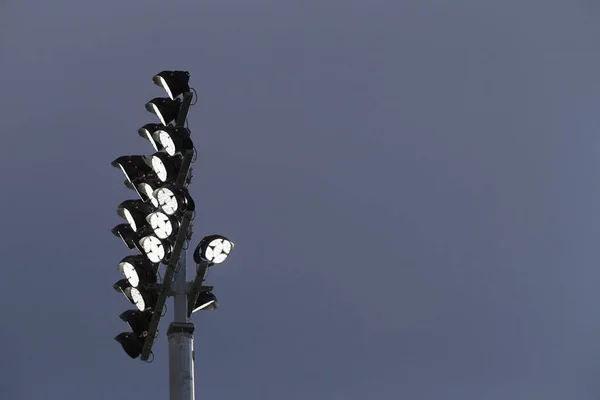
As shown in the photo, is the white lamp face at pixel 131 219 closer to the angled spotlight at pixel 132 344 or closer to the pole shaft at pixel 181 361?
the pole shaft at pixel 181 361

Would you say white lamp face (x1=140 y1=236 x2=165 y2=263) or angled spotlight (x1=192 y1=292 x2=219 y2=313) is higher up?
white lamp face (x1=140 y1=236 x2=165 y2=263)

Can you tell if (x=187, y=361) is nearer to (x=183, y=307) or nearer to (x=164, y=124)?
(x=183, y=307)

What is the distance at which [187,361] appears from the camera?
402 inches

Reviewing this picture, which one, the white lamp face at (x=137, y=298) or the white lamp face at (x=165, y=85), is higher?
the white lamp face at (x=165, y=85)

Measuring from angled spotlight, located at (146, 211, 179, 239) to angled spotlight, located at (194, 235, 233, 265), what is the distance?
0.41 meters

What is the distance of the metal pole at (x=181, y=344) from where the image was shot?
32.9ft

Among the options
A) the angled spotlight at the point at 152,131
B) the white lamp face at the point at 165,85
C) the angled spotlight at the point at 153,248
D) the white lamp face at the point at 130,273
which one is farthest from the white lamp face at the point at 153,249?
the white lamp face at the point at 165,85

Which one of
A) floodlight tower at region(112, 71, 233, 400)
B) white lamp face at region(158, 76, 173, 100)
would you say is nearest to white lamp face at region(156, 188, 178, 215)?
floodlight tower at region(112, 71, 233, 400)

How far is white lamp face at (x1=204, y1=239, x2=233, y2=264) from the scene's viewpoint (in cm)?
997

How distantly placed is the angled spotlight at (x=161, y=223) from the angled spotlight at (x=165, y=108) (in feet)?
4.50

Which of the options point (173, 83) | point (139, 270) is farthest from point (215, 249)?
point (173, 83)

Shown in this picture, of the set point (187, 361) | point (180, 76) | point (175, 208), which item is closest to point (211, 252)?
point (175, 208)

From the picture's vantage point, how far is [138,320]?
1061 cm

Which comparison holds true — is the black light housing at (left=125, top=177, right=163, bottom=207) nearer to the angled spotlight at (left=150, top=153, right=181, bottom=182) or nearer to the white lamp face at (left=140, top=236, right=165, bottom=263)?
the angled spotlight at (left=150, top=153, right=181, bottom=182)
